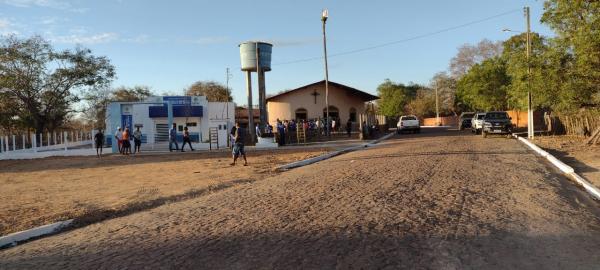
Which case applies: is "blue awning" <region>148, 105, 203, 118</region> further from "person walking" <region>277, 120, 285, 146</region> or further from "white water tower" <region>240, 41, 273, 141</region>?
"person walking" <region>277, 120, 285, 146</region>

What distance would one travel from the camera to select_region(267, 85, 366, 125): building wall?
49000 mm

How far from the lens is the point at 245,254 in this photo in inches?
210

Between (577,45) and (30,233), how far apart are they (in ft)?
64.0

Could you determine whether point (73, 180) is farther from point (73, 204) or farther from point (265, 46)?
point (265, 46)

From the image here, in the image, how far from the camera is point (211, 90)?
72062 millimetres

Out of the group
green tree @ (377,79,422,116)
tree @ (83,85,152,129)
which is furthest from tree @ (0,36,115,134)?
green tree @ (377,79,422,116)

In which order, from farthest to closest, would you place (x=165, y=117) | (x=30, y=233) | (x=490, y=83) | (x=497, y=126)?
(x=490, y=83), (x=165, y=117), (x=497, y=126), (x=30, y=233)

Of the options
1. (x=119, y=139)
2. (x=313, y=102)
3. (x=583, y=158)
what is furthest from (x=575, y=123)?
(x=119, y=139)

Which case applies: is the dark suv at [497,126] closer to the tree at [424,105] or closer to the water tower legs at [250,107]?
the water tower legs at [250,107]

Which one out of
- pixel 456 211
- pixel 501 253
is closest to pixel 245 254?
pixel 501 253

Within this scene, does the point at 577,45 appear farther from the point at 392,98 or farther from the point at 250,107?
the point at 392,98

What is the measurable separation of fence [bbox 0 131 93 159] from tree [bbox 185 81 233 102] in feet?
113

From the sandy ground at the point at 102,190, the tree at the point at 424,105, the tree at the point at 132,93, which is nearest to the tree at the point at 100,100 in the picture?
the tree at the point at 132,93

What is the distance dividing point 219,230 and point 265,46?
2588 cm
